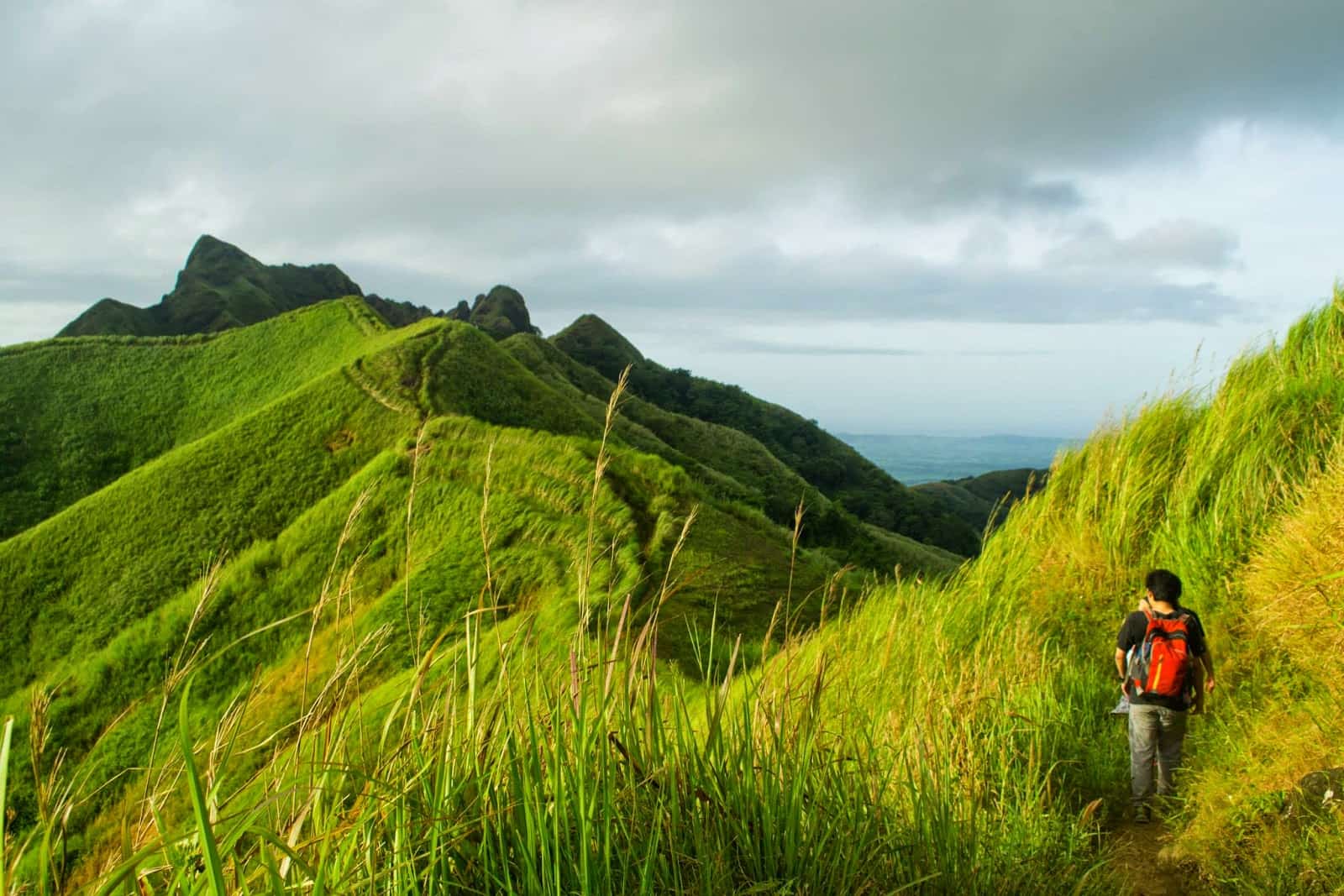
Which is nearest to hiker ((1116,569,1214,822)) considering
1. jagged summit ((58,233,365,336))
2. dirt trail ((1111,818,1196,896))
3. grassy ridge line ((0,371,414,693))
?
dirt trail ((1111,818,1196,896))

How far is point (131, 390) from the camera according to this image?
20.5 m

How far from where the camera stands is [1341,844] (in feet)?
11.1

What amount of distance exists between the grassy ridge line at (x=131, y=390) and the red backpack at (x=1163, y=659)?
15144 mm

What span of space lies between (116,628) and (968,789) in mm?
11581

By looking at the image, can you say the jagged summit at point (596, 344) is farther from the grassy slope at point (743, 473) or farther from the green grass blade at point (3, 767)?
the green grass blade at point (3, 767)

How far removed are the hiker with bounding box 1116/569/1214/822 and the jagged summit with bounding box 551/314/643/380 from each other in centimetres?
6702

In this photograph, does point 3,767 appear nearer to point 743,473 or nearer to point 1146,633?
point 1146,633

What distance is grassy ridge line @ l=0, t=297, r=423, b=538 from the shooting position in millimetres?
17750

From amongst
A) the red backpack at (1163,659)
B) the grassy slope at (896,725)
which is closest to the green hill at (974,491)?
the grassy slope at (896,725)

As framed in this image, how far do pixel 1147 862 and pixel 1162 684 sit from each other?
1064 millimetres

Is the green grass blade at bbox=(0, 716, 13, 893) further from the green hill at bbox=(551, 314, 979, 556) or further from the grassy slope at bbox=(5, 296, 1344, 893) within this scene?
the green hill at bbox=(551, 314, 979, 556)

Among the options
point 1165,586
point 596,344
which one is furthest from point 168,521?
point 596,344

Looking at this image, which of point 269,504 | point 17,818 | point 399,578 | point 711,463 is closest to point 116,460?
point 269,504

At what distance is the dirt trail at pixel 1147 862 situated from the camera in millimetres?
3942
